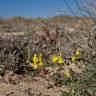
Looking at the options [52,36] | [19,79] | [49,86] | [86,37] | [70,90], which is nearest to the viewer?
[70,90]

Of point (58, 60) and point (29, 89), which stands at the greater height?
point (58, 60)

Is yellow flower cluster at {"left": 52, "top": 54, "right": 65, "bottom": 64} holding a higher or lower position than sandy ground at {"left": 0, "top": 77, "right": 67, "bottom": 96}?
higher

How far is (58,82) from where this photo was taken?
4.61m

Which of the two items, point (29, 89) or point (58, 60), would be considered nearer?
point (29, 89)

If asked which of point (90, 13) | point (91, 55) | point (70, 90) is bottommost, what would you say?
point (70, 90)

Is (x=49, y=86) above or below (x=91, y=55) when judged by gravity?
below

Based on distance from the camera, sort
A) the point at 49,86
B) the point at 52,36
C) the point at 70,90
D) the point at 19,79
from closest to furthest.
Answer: the point at 70,90 < the point at 49,86 < the point at 19,79 < the point at 52,36

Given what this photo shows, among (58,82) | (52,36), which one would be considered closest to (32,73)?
(58,82)

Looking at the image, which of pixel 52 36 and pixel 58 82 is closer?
pixel 58 82

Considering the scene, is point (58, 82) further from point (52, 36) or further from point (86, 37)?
point (52, 36)

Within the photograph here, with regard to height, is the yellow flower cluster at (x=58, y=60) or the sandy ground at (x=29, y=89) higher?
the yellow flower cluster at (x=58, y=60)

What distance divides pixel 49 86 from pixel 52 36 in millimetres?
3144

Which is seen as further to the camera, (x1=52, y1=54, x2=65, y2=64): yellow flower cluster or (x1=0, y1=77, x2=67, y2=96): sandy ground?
(x1=52, y1=54, x2=65, y2=64): yellow flower cluster

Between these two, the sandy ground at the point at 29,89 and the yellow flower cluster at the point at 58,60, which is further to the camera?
the yellow flower cluster at the point at 58,60
